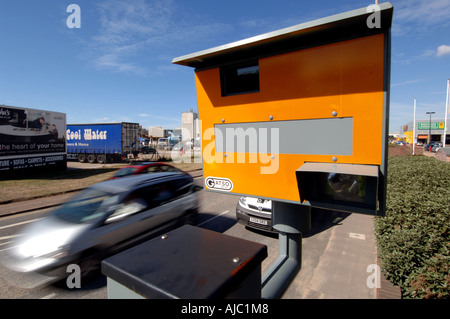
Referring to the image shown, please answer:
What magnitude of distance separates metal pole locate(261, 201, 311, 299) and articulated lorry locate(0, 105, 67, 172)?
19227mm

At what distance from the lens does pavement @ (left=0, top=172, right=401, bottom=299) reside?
388 centimetres

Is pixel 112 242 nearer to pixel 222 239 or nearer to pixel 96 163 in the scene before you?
pixel 222 239

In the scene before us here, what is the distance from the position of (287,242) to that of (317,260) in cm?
344

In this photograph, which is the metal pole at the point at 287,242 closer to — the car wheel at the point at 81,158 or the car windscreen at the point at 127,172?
the car windscreen at the point at 127,172

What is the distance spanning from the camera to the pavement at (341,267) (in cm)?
388

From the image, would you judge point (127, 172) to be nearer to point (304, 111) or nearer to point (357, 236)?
point (357, 236)

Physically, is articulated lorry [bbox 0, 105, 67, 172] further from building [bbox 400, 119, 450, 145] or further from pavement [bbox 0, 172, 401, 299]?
building [bbox 400, 119, 450, 145]

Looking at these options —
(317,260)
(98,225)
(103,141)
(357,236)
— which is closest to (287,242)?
(317,260)

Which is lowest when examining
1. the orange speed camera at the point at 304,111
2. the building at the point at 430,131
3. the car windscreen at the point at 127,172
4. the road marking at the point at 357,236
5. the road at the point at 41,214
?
the road at the point at 41,214

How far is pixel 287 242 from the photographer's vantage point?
2.22 metres

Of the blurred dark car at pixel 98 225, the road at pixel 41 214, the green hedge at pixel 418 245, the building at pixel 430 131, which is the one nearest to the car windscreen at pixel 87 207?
the blurred dark car at pixel 98 225

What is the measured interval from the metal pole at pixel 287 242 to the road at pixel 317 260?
2287 millimetres

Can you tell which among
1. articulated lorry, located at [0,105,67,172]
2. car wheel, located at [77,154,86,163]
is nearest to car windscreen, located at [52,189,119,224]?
articulated lorry, located at [0,105,67,172]

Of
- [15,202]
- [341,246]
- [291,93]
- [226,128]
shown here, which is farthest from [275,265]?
[15,202]
